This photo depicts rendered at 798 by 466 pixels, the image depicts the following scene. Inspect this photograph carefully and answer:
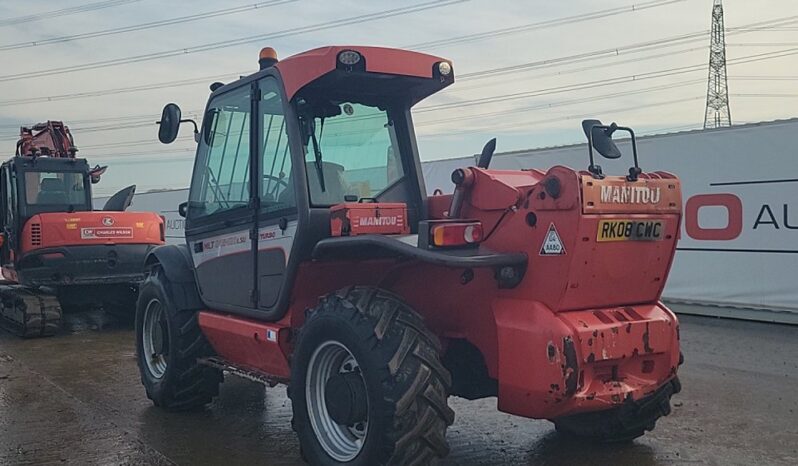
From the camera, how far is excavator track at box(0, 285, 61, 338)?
1041 centimetres

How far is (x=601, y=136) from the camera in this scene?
436 centimetres

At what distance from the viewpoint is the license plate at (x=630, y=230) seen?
13.5 ft

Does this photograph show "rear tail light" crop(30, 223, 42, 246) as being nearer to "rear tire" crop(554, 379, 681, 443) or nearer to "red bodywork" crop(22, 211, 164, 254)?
"red bodywork" crop(22, 211, 164, 254)

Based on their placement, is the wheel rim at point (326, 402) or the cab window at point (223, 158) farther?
the cab window at point (223, 158)

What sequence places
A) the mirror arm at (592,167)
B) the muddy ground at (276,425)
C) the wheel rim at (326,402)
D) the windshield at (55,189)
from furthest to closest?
the windshield at (55,189) → the muddy ground at (276,425) → the wheel rim at (326,402) → the mirror arm at (592,167)

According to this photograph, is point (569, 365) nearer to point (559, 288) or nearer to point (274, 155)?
point (559, 288)

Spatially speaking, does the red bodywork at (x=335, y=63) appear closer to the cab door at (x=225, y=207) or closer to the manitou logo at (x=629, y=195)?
the cab door at (x=225, y=207)

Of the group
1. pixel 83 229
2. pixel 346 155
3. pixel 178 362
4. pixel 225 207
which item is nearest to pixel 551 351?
pixel 346 155

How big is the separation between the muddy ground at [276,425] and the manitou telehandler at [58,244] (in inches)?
101

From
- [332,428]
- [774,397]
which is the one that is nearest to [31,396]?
[332,428]

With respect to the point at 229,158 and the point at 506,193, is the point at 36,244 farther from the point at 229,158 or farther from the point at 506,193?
the point at 506,193

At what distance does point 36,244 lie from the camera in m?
10.8

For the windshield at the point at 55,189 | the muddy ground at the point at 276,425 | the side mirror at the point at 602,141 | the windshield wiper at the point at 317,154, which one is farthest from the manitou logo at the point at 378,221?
the windshield at the point at 55,189

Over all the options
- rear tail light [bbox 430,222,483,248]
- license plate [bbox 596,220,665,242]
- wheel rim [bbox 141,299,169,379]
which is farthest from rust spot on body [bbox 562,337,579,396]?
wheel rim [bbox 141,299,169,379]
